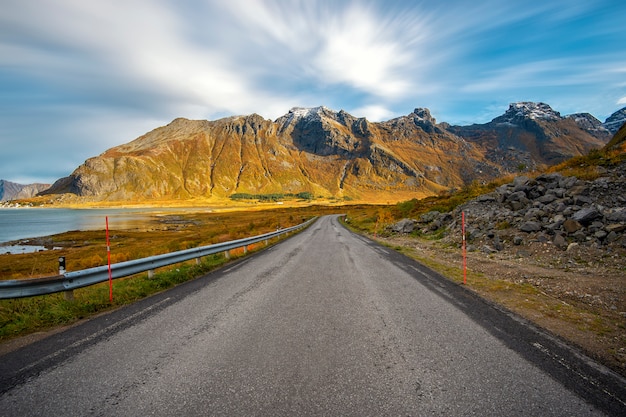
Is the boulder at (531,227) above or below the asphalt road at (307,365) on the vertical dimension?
above

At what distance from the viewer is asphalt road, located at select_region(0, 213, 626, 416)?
294 centimetres

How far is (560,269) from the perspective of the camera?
976 cm

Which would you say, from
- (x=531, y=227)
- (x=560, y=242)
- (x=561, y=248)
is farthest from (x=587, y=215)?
(x=531, y=227)

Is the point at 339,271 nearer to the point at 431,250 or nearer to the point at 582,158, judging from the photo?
the point at 431,250

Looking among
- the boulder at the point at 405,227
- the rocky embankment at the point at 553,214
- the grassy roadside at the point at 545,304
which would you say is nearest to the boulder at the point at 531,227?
the rocky embankment at the point at 553,214

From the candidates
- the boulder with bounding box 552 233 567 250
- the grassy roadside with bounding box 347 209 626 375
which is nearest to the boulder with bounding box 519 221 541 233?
the boulder with bounding box 552 233 567 250

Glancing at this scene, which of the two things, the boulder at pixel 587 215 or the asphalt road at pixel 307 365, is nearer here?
the asphalt road at pixel 307 365

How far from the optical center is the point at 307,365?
12.1 feet

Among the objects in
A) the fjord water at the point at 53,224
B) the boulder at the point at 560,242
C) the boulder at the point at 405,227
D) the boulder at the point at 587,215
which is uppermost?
the boulder at the point at 587,215

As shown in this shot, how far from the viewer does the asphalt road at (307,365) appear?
2936 millimetres

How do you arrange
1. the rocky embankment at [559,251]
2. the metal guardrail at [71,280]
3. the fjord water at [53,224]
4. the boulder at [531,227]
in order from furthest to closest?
the fjord water at [53,224] < the boulder at [531,227] < the metal guardrail at [71,280] < the rocky embankment at [559,251]

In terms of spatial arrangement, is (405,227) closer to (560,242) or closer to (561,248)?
(560,242)

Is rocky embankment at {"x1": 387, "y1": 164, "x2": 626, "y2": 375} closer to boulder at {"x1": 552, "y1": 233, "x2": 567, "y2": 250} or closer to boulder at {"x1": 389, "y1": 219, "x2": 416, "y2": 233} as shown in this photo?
boulder at {"x1": 552, "y1": 233, "x2": 567, "y2": 250}

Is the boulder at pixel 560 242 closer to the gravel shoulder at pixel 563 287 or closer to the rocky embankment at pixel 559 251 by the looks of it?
the rocky embankment at pixel 559 251
